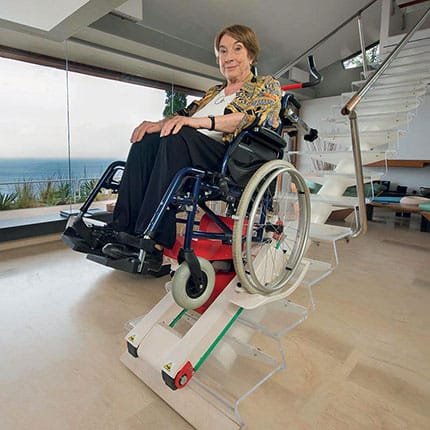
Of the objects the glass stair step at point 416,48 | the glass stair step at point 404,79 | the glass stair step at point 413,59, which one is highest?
the glass stair step at point 416,48

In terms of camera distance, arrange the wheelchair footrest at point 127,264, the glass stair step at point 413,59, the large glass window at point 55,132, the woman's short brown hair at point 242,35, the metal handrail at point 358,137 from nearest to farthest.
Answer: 1. the wheelchair footrest at point 127,264
2. the woman's short brown hair at point 242,35
3. the metal handrail at point 358,137
4. the glass stair step at point 413,59
5. the large glass window at point 55,132

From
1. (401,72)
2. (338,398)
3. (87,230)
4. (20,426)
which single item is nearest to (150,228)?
(87,230)

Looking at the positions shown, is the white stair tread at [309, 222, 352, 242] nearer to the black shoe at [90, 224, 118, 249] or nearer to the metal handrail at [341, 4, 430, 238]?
the metal handrail at [341, 4, 430, 238]

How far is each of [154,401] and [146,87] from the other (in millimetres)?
3996

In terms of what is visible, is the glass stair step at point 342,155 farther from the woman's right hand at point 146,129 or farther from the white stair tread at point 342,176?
the woman's right hand at point 146,129

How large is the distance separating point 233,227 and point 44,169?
3.20 m

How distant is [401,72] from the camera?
3150mm

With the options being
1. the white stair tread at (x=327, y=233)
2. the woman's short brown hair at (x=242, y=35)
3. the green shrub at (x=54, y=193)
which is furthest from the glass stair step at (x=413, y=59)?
the green shrub at (x=54, y=193)

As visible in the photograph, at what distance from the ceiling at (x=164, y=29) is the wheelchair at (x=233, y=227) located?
5.70 ft

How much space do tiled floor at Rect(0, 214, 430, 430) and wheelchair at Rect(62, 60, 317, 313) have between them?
439 millimetres

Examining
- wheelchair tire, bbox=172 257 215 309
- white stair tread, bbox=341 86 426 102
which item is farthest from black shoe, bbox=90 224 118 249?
white stair tread, bbox=341 86 426 102

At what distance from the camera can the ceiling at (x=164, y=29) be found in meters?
2.56

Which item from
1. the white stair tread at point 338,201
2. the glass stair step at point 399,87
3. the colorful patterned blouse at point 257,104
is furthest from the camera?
the glass stair step at point 399,87

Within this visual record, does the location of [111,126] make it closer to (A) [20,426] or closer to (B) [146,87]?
(B) [146,87]
